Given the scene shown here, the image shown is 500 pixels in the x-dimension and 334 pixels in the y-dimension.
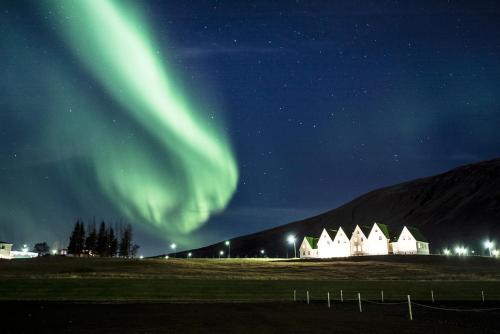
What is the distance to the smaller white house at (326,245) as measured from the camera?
14162cm

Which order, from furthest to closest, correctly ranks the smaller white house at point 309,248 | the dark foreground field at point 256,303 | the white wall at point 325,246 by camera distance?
the smaller white house at point 309,248 → the white wall at point 325,246 → the dark foreground field at point 256,303

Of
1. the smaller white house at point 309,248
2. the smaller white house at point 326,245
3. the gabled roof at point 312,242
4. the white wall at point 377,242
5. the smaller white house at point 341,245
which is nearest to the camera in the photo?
the white wall at point 377,242

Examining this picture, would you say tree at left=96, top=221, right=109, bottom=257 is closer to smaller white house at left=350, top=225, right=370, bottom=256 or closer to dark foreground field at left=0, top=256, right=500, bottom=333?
smaller white house at left=350, top=225, right=370, bottom=256

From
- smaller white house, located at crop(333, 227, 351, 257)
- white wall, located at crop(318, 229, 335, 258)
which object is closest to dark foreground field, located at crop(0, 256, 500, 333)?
smaller white house, located at crop(333, 227, 351, 257)

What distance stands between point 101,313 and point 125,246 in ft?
559

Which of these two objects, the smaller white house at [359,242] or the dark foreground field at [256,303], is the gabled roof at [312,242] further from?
the dark foreground field at [256,303]

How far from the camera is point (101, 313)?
29.5 m

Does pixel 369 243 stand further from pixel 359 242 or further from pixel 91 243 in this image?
pixel 91 243

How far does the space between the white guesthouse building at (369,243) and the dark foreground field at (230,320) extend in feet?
348

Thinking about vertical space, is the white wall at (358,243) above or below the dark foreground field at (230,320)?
above

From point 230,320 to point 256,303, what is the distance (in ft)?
44.5

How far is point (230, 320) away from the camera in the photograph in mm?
26047

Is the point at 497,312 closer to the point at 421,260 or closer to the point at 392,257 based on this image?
the point at 421,260

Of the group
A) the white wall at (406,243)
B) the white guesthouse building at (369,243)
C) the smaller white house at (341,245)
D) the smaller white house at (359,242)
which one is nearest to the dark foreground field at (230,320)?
the white wall at (406,243)
